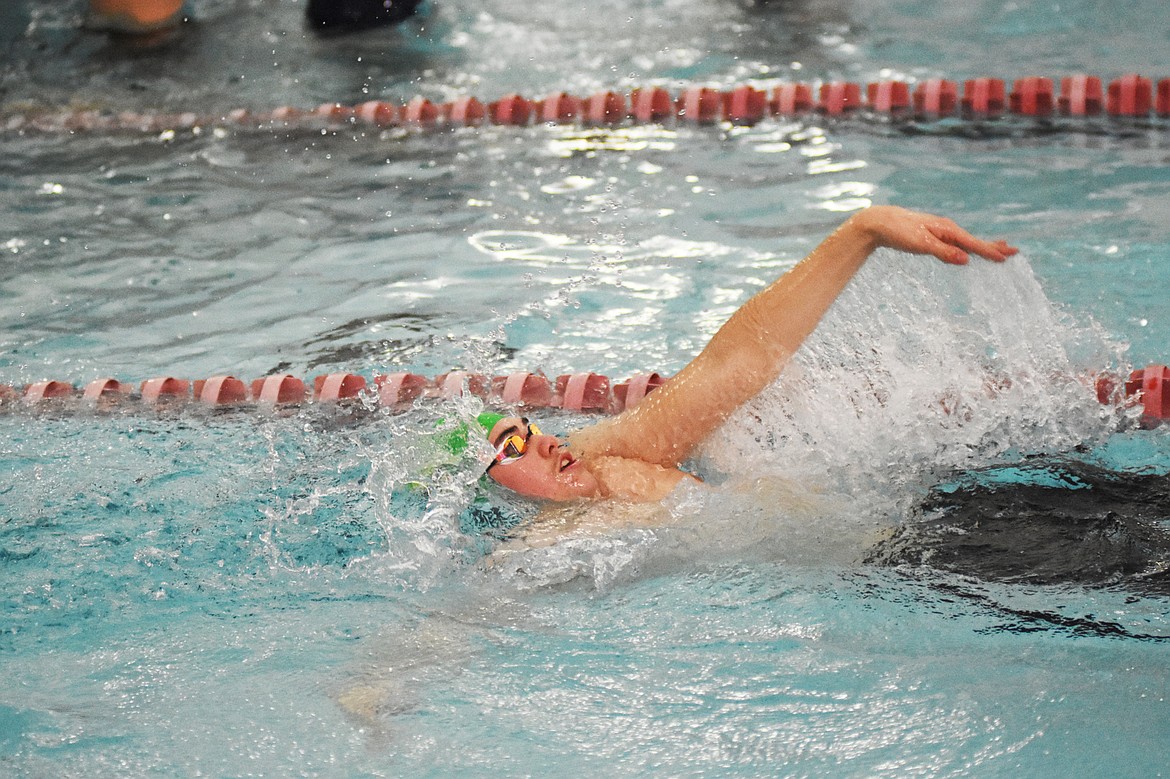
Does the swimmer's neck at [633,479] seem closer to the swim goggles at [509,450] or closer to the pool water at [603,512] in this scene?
the pool water at [603,512]

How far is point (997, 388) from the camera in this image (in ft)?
11.2

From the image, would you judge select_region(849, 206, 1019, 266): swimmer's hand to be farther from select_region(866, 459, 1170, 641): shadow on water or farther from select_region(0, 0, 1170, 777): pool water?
select_region(866, 459, 1170, 641): shadow on water

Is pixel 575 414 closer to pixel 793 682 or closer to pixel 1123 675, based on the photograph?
pixel 793 682

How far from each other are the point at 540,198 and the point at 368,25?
163 inches

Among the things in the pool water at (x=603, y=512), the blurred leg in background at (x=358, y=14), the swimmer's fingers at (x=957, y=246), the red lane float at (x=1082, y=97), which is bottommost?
the pool water at (x=603, y=512)

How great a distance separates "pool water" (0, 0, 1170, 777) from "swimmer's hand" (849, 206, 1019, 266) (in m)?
0.37

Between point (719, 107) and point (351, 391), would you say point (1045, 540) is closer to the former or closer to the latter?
point (351, 391)

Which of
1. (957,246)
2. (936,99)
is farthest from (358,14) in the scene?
(957,246)

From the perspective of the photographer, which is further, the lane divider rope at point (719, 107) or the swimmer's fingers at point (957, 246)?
the lane divider rope at point (719, 107)

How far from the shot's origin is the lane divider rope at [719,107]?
631 centimetres

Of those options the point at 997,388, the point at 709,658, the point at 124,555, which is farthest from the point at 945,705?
the point at 124,555

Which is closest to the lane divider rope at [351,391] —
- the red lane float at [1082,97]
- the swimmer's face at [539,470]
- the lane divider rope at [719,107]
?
the swimmer's face at [539,470]

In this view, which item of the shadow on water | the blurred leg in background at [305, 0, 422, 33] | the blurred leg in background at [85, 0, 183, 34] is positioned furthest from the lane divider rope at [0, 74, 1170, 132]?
the shadow on water

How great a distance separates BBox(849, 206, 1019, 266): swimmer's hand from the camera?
2660mm
